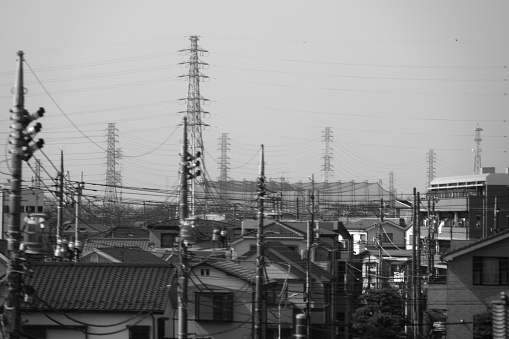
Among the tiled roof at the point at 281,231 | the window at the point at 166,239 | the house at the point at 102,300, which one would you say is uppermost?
the tiled roof at the point at 281,231

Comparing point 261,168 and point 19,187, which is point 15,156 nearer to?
point 19,187

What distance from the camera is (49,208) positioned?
72.8m

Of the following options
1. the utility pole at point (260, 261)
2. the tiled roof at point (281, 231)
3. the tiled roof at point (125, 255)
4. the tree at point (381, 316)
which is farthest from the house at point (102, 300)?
the tiled roof at point (281, 231)

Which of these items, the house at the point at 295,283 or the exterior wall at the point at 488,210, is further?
the exterior wall at the point at 488,210

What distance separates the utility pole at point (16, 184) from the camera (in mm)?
12828

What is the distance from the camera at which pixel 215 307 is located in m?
28.2

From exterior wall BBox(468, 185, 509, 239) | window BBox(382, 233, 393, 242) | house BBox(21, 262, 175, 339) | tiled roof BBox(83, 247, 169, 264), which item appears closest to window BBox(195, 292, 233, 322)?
house BBox(21, 262, 175, 339)

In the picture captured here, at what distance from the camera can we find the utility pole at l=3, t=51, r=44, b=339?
42.1 feet

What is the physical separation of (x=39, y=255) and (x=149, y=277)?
34.1ft

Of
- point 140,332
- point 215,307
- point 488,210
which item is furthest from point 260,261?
point 488,210

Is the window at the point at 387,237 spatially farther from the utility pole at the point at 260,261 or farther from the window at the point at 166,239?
the utility pole at the point at 260,261

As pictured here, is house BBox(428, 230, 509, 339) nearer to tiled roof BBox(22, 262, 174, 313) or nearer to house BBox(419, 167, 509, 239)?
tiled roof BBox(22, 262, 174, 313)

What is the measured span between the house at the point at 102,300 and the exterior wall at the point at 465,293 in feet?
32.8

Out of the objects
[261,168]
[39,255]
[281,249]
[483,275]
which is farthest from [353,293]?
[39,255]
